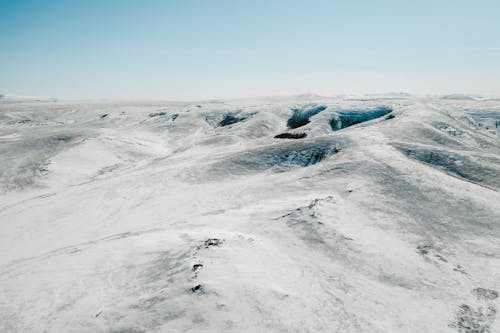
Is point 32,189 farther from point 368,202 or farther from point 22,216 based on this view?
point 368,202

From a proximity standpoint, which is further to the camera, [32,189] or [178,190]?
[32,189]

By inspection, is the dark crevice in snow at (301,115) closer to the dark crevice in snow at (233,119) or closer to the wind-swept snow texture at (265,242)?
the dark crevice in snow at (233,119)

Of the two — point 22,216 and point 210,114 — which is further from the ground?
point 210,114

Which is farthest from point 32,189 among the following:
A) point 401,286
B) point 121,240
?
point 401,286

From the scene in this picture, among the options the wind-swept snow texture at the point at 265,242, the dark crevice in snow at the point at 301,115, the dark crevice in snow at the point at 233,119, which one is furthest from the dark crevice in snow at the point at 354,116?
the wind-swept snow texture at the point at 265,242

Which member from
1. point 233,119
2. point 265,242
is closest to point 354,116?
point 233,119

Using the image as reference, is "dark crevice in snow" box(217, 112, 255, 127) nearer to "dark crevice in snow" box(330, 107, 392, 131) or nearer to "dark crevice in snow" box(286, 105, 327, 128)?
"dark crevice in snow" box(286, 105, 327, 128)
